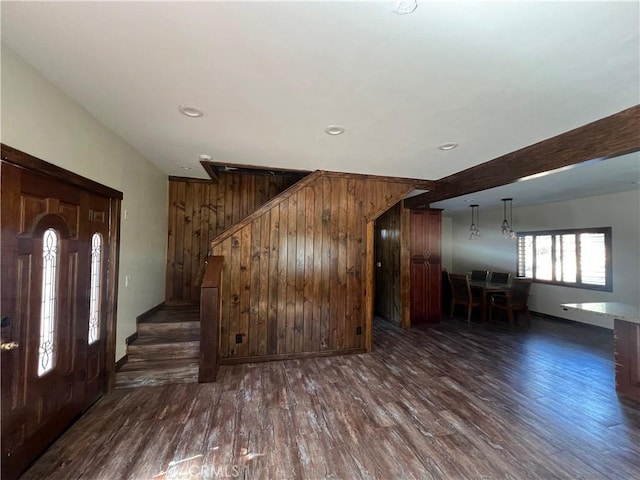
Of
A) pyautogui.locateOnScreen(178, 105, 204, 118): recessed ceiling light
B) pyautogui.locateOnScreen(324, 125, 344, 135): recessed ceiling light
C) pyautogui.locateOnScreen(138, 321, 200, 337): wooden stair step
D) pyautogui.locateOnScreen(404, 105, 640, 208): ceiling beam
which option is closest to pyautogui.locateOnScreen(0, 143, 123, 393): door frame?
pyautogui.locateOnScreen(138, 321, 200, 337): wooden stair step

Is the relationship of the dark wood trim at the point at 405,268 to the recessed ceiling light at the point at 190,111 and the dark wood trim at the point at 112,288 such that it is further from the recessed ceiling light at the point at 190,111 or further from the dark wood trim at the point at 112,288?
the dark wood trim at the point at 112,288

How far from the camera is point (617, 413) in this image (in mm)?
2500

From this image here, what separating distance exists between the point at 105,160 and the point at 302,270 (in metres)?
2.46

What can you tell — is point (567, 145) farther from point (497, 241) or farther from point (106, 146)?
point (497, 241)

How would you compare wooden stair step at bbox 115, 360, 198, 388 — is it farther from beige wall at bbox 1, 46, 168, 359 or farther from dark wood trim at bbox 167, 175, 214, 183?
dark wood trim at bbox 167, 175, 214, 183

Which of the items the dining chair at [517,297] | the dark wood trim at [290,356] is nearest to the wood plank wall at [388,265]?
the dark wood trim at [290,356]

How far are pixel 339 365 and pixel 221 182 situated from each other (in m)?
3.42

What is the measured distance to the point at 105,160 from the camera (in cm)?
255

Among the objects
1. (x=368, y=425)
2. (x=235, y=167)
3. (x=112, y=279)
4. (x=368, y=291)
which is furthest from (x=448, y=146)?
(x=112, y=279)

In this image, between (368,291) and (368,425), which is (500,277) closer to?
(368,291)

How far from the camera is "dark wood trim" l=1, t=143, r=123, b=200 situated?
1.56 m

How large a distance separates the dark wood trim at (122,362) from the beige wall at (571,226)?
7503 millimetres

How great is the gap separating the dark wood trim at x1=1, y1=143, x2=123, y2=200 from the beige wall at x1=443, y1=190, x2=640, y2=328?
7.71 m

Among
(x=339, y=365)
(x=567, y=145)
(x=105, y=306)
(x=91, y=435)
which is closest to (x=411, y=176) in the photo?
(x=567, y=145)
